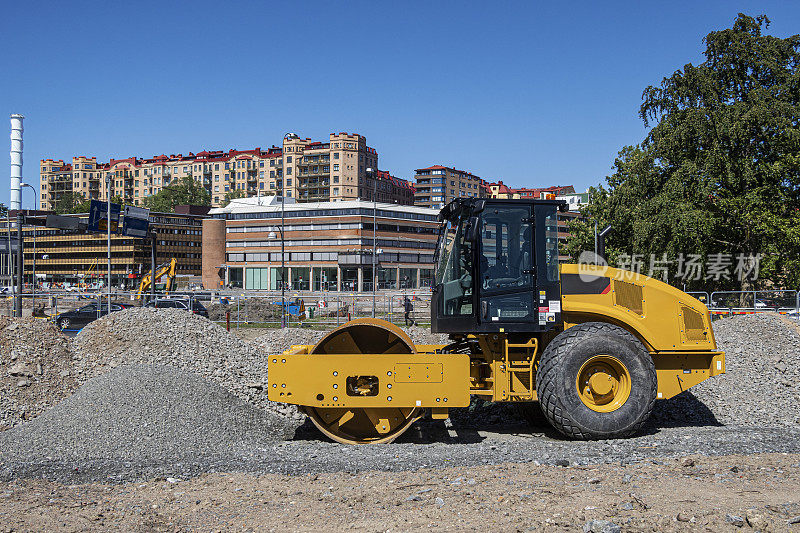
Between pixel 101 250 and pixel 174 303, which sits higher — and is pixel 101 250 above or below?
above

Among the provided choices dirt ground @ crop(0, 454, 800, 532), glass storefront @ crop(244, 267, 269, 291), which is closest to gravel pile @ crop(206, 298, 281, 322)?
dirt ground @ crop(0, 454, 800, 532)

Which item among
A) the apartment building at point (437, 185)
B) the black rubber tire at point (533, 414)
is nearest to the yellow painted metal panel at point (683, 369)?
the black rubber tire at point (533, 414)

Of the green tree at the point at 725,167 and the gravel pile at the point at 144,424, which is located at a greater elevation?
the green tree at the point at 725,167

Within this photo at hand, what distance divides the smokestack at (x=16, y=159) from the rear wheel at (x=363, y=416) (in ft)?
73.0

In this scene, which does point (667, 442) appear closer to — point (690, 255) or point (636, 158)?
point (690, 255)

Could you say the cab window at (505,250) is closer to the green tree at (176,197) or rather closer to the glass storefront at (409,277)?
the glass storefront at (409,277)

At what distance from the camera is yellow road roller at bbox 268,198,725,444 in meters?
8.19

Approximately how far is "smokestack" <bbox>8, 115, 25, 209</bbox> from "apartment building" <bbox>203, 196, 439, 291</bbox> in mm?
56248

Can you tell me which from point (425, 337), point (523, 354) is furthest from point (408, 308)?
point (523, 354)

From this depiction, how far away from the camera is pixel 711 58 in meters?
34.4

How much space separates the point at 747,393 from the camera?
10.9 metres

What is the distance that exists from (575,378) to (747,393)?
15.7 feet

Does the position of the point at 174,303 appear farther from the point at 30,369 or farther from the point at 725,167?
the point at 725,167

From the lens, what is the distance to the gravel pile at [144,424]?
316 inches
